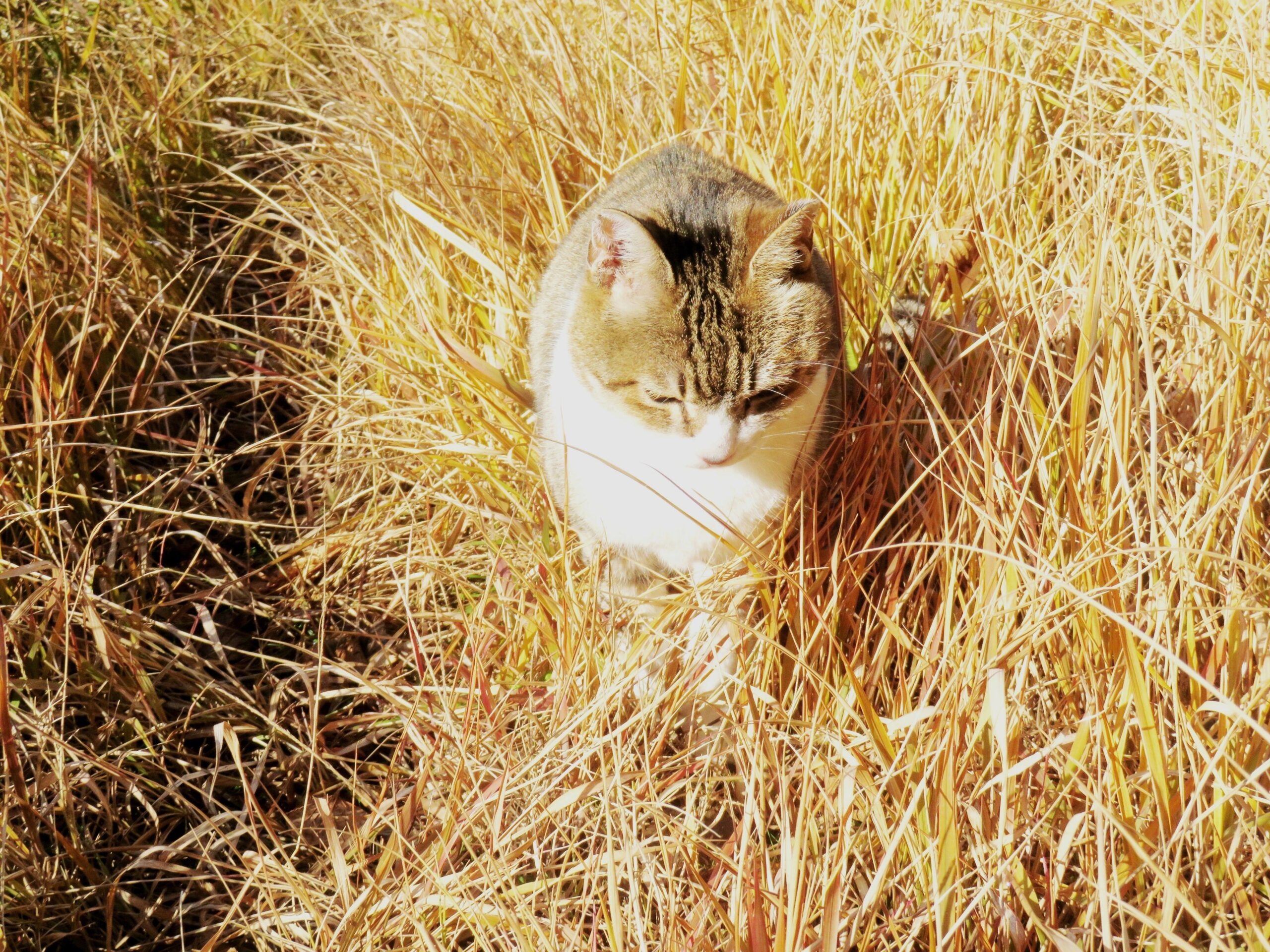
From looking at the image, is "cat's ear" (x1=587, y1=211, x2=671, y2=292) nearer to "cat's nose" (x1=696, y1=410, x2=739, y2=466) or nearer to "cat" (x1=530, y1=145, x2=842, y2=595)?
"cat" (x1=530, y1=145, x2=842, y2=595)

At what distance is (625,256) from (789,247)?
1.09 feet

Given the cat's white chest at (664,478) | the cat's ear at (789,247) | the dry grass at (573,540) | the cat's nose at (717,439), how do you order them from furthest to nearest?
the cat's white chest at (664,478)
the cat's nose at (717,439)
the cat's ear at (789,247)
the dry grass at (573,540)

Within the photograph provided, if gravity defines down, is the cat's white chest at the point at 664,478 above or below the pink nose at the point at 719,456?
below

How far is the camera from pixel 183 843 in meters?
2.21

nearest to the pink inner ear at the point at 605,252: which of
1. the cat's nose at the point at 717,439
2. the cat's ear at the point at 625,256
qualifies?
the cat's ear at the point at 625,256

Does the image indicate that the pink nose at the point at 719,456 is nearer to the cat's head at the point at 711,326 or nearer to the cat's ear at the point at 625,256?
the cat's head at the point at 711,326

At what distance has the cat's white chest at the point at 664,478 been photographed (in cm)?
226

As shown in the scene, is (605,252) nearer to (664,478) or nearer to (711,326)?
(711,326)

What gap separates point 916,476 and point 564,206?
4.68ft

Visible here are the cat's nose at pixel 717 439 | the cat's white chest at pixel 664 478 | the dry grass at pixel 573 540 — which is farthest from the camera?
the cat's white chest at pixel 664 478

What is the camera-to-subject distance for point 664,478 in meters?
2.27

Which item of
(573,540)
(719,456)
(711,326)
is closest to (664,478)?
(719,456)

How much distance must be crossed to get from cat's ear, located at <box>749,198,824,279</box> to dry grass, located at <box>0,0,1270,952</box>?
16.8 inches

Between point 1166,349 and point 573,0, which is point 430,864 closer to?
point 1166,349
